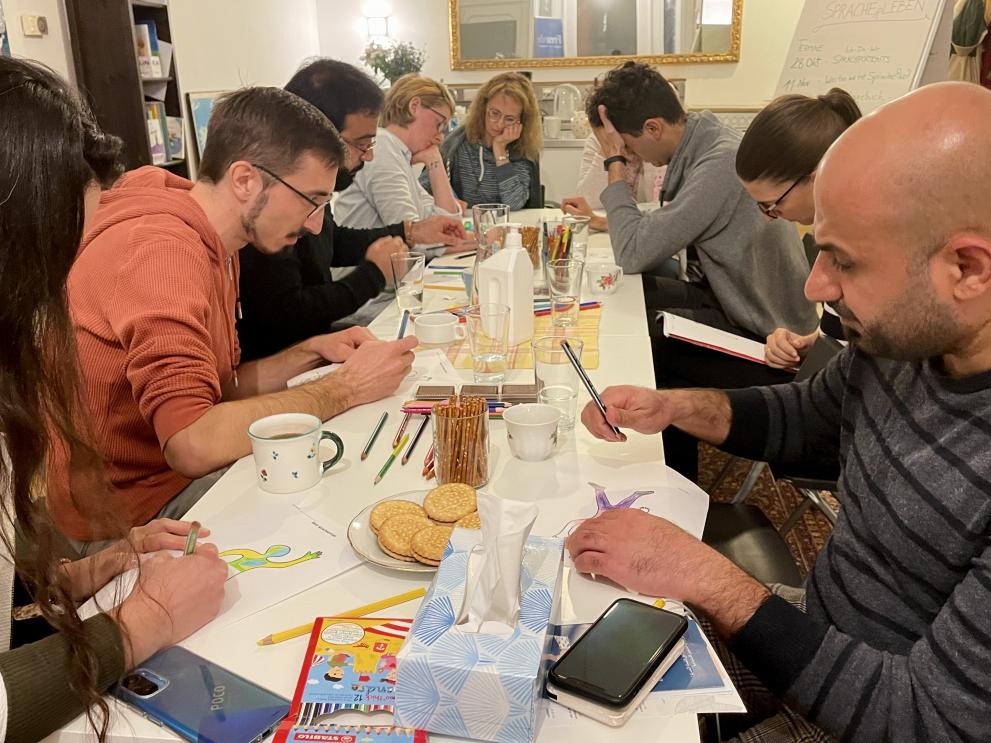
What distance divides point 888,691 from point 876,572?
19cm

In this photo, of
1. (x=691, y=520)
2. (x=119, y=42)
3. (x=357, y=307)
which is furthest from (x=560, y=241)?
(x=119, y=42)

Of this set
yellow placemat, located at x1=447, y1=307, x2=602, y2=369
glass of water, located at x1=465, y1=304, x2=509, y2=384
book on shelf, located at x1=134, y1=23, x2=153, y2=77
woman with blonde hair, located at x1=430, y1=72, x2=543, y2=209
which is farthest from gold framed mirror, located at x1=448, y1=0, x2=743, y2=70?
glass of water, located at x1=465, y1=304, x2=509, y2=384

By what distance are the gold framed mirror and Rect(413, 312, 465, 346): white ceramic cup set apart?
4577mm

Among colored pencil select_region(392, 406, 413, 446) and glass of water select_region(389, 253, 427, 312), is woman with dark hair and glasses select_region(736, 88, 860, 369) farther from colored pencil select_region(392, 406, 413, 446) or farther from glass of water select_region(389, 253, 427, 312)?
colored pencil select_region(392, 406, 413, 446)

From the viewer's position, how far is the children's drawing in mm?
1167

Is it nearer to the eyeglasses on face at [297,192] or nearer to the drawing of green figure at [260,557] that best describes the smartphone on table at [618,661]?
the drawing of green figure at [260,557]

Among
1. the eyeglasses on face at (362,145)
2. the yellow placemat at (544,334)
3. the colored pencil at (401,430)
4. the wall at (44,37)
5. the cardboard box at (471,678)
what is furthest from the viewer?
the wall at (44,37)

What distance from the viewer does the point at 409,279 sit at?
2.28 m

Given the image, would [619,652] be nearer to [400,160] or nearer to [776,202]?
[776,202]

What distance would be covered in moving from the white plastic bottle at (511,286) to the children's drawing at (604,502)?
0.72 meters

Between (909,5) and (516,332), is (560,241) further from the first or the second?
(909,5)

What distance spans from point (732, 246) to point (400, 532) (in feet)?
6.47

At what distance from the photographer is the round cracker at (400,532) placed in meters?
1.05

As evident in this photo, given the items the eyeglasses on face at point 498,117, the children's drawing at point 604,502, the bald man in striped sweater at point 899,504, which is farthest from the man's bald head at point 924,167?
the eyeglasses on face at point 498,117
